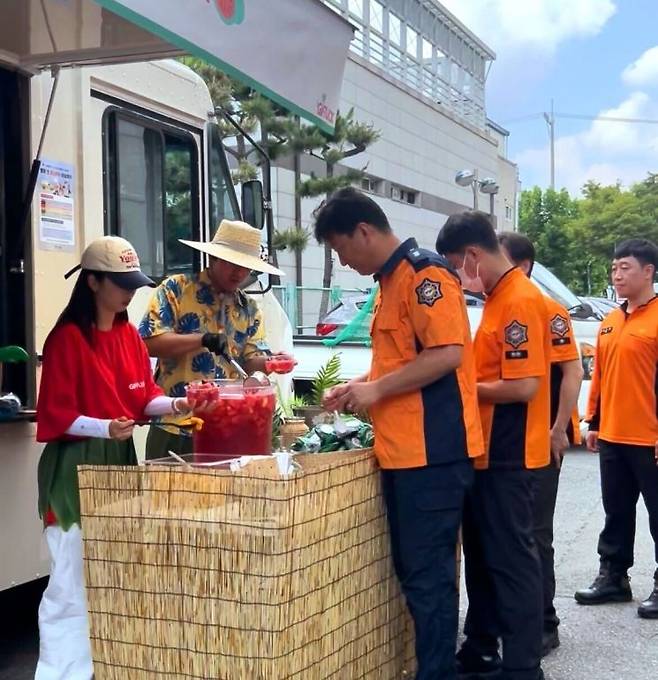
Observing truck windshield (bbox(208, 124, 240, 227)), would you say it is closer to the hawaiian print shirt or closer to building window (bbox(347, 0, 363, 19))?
the hawaiian print shirt

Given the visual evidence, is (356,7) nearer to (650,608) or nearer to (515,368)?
(650,608)

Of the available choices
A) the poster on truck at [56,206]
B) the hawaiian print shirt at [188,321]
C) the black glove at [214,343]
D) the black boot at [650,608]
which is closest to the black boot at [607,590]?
Result: the black boot at [650,608]

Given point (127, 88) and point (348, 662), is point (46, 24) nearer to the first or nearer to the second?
point (127, 88)

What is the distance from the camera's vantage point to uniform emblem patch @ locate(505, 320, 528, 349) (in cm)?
353

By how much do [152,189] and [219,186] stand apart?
0.62m

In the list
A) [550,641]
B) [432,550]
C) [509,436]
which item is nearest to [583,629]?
[550,641]

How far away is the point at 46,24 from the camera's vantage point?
3715 millimetres

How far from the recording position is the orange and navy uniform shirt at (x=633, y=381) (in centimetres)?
483

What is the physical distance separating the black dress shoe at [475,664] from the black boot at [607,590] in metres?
1.21

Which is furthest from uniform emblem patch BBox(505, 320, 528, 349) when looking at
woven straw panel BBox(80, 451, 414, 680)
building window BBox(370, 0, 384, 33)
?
building window BBox(370, 0, 384, 33)

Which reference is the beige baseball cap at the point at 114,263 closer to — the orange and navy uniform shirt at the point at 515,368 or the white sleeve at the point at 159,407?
the white sleeve at the point at 159,407

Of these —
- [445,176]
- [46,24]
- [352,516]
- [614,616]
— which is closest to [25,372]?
[46,24]

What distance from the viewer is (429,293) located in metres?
3.14

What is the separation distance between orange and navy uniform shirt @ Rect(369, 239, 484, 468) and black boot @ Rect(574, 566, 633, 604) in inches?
84.2
